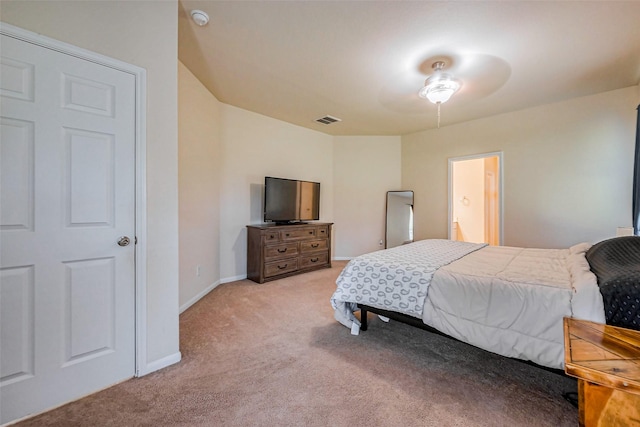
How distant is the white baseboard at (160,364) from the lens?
1.66 m

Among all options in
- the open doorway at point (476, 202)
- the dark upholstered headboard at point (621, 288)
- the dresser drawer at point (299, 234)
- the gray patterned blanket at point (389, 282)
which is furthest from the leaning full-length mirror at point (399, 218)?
the dark upholstered headboard at point (621, 288)

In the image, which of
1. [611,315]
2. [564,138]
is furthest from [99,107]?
[564,138]

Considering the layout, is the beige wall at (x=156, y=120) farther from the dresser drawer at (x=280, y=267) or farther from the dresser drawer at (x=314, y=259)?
the dresser drawer at (x=314, y=259)

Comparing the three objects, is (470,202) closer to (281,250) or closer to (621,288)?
(281,250)

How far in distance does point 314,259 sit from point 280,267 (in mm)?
719

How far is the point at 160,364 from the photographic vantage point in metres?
1.73

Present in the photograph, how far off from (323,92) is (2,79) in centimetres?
281

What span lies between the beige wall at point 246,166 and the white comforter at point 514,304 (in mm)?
2884

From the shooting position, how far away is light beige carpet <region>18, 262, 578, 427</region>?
1329 mm

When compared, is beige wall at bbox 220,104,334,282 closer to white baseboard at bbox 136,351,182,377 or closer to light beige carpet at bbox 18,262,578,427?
light beige carpet at bbox 18,262,578,427

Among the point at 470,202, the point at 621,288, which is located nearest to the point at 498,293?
the point at 621,288

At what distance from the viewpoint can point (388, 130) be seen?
4930 millimetres

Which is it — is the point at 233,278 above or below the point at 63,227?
below

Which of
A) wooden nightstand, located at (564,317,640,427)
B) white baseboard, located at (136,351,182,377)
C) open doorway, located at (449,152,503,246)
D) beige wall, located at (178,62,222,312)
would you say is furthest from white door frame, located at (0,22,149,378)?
open doorway, located at (449,152,503,246)
